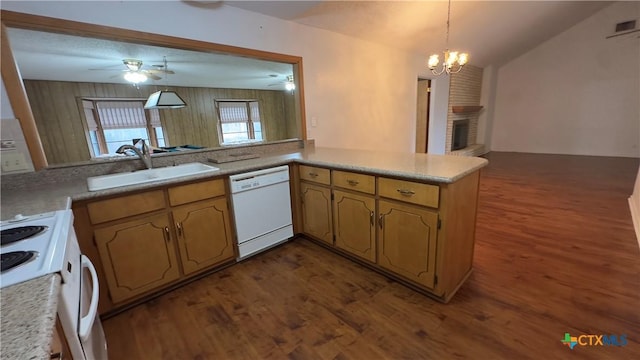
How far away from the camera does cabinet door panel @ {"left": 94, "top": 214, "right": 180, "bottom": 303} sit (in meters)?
1.62

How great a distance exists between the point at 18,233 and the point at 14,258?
0.28 metres

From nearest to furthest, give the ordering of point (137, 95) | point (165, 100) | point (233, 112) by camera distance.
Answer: point (165, 100) → point (137, 95) → point (233, 112)

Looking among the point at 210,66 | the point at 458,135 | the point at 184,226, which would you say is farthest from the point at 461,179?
the point at 458,135

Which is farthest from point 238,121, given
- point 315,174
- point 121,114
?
point 315,174

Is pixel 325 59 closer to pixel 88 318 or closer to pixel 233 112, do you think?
pixel 88 318

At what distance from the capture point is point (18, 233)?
0.97 meters

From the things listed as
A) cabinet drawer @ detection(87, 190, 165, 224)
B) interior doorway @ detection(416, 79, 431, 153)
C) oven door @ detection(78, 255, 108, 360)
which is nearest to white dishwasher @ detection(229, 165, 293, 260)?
cabinet drawer @ detection(87, 190, 165, 224)

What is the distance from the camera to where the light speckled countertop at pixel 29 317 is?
0.46 m

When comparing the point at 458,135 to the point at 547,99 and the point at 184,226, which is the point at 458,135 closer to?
the point at 547,99

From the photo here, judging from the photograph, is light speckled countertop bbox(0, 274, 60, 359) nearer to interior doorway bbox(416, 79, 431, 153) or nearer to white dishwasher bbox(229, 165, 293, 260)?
white dishwasher bbox(229, 165, 293, 260)

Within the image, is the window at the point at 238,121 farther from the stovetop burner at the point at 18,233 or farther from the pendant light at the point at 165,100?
the stovetop burner at the point at 18,233

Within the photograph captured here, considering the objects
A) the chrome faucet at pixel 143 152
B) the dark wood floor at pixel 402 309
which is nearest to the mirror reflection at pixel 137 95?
the chrome faucet at pixel 143 152

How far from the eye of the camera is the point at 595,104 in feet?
19.5

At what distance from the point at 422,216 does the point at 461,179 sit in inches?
12.7
